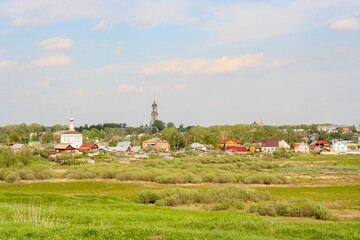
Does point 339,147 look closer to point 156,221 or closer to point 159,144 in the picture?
point 159,144

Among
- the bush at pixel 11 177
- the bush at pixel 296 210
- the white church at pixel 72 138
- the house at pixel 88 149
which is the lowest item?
the bush at pixel 11 177

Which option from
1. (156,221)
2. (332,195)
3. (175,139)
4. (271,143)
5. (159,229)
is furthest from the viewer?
(175,139)

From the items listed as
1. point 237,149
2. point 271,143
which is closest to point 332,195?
point 237,149

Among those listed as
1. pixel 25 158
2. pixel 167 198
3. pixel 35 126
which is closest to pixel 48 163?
pixel 25 158

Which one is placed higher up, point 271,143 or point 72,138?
point 72,138

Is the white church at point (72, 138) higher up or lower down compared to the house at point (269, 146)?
higher up

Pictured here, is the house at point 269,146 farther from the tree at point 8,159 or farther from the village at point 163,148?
the tree at point 8,159

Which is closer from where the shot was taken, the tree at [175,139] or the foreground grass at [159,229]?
the foreground grass at [159,229]

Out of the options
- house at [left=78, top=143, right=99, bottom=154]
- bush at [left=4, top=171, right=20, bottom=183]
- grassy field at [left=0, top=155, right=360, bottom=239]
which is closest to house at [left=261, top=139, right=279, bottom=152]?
house at [left=78, top=143, right=99, bottom=154]

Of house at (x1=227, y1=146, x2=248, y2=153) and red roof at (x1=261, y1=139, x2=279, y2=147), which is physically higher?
red roof at (x1=261, y1=139, x2=279, y2=147)

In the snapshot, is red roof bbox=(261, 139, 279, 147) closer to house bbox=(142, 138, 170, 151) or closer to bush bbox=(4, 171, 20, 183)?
house bbox=(142, 138, 170, 151)

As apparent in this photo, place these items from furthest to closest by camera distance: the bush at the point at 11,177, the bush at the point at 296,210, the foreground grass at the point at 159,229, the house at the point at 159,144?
the house at the point at 159,144
the bush at the point at 11,177
the bush at the point at 296,210
the foreground grass at the point at 159,229

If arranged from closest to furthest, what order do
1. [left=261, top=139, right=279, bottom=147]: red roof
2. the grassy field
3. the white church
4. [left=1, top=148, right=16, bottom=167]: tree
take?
the grassy field
[left=1, top=148, right=16, bottom=167]: tree
the white church
[left=261, top=139, right=279, bottom=147]: red roof

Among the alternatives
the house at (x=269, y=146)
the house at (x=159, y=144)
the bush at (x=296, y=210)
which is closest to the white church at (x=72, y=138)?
the house at (x=159, y=144)
